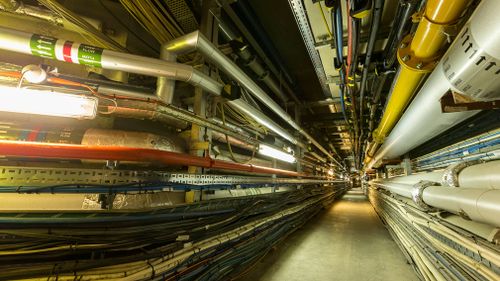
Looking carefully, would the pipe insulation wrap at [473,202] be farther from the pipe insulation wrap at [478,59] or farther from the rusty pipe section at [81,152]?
the rusty pipe section at [81,152]

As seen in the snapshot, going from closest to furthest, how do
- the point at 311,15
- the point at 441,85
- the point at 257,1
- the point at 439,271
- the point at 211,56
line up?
the point at 441,85, the point at 439,271, the point at 211,56, the point at 311,15, the point at 257,1

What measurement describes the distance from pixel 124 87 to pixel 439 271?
2438 mm

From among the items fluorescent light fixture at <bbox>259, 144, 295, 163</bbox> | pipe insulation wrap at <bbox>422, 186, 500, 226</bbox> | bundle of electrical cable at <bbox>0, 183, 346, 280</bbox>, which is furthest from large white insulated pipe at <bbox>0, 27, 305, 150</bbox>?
pipe insulation wrap at <bbox>422, 186, 500, 226</bbox>

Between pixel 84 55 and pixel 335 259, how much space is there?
3.09 meters

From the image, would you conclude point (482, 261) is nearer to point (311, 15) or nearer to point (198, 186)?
point (198, 186)

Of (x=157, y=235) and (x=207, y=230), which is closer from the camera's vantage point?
(x=157, y=235)

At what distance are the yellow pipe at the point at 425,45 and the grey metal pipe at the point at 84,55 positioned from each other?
4.32 feet

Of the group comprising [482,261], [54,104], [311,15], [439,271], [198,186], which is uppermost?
[311,15]

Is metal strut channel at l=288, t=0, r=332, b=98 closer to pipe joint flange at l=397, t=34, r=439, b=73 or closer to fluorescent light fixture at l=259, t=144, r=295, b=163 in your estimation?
pipe joint flange at l=397, t=34, r=439, b=73

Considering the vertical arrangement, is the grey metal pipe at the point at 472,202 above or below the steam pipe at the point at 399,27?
below

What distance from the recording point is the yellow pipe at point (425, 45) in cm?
86

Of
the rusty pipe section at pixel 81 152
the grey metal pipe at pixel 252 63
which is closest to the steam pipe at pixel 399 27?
the grey metal pipe at pixel 252 63

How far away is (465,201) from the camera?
3.04 ft

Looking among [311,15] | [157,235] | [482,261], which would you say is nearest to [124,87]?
[157,235]
